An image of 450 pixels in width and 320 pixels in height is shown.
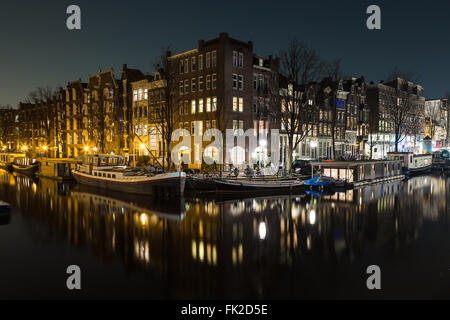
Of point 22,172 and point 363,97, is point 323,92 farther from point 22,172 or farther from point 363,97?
point 22,172

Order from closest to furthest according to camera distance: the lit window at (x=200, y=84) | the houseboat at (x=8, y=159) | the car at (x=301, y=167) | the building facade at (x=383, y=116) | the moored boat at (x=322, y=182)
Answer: the moored boat at (x=322, y=182), the car at (x=301, y=167), the lit window at (x=200, y=84), the houseboat at (x=8, y=159), the building facade at (x=383, y=116)

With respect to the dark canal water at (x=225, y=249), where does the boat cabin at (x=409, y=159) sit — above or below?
above

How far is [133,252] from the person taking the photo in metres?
16.1

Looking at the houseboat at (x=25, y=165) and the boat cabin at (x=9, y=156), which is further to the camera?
the boat cabin at (x=9, y=156)

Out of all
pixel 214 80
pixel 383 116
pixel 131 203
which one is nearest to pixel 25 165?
pixel 214 80

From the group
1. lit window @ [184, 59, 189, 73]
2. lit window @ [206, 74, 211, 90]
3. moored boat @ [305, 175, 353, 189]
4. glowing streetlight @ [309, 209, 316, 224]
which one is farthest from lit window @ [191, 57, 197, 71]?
glowing streetlight @ [309, 209, 316, 224]

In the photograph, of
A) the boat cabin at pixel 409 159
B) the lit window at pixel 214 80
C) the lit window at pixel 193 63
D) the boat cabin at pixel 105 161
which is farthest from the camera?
the boat cabin at pixel 409 159

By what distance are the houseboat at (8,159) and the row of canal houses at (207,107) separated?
6.45 metres

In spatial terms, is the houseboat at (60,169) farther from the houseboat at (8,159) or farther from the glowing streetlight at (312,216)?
the glowing streetlight at (312,216)

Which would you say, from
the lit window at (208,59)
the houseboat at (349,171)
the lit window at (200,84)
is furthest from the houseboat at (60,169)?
the houseboat at (349,171)

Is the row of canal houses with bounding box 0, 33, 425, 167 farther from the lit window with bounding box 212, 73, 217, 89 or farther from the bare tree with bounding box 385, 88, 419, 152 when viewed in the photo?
the bare tree with bounding box 385, 88, 419, 152

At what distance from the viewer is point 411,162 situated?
60219 mm

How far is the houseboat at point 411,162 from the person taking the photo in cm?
5826

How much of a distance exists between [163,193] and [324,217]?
15.4 m
